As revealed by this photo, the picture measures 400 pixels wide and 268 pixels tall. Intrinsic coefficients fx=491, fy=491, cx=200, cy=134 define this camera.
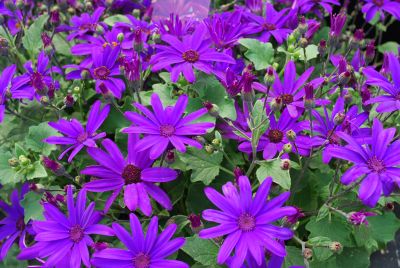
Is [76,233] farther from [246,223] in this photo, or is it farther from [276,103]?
[276,103]

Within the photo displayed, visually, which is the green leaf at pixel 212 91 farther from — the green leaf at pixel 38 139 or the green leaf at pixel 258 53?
the green leaf at pixel 38 139

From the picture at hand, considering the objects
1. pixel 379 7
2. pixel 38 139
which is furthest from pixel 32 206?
pixel 379 7

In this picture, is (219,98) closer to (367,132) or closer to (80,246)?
(367,132)

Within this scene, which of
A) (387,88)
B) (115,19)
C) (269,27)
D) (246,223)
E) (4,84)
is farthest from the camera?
(115,19)

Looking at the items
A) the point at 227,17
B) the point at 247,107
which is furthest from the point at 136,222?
the point at 227,17

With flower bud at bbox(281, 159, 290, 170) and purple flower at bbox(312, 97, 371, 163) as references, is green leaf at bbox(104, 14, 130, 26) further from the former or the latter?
flower bud at bbox(281, 159, 290, 170)

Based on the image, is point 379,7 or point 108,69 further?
point 379,7

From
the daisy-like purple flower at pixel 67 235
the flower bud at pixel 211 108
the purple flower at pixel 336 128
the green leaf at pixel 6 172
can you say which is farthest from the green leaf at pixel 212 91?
the green leaf at pixel 6 172
